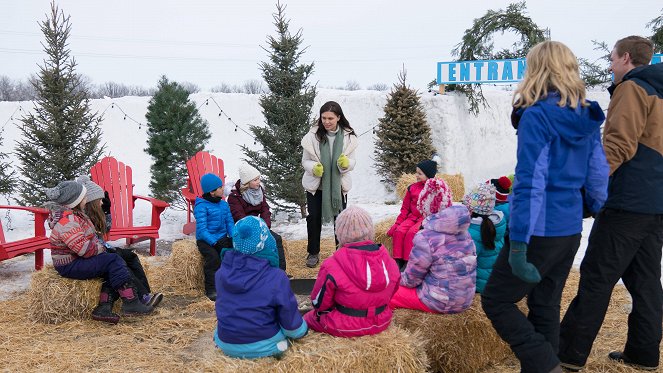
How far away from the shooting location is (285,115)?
8578 mm

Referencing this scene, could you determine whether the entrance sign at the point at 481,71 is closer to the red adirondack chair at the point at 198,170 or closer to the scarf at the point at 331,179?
the red adirondack chair at the point at 198,170

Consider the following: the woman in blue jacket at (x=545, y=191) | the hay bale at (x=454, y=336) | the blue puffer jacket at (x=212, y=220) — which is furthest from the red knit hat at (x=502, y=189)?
the blue puffer jacket at (x=212, y=220)

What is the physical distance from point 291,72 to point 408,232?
4.61 m

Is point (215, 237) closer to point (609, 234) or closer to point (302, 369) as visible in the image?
point (302, 369)

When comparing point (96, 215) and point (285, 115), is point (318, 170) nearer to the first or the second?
point (96, 215)

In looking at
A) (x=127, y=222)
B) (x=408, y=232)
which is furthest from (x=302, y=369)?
(x=127, y=222)

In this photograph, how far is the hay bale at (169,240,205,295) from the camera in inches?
200

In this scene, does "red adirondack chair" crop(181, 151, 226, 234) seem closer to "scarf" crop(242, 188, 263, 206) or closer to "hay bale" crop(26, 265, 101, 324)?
"scarf" crop(242, 188, 263, 206)

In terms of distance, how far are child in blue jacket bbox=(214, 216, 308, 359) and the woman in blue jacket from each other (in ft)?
3.55

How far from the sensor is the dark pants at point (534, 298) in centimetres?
258

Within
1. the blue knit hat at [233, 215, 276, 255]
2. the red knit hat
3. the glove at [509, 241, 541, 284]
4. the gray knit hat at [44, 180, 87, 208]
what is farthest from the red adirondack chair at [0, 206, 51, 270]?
the glove at [509, 241, 541, 284]

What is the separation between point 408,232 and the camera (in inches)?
194

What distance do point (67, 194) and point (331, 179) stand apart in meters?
2.65

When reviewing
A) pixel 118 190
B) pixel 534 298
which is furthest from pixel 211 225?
pixel 534 298
